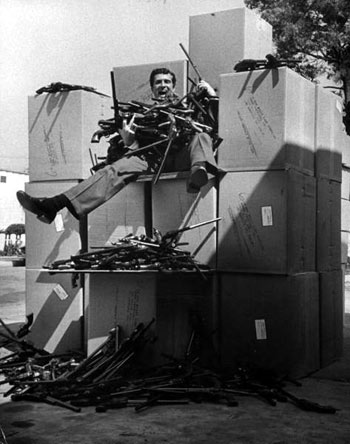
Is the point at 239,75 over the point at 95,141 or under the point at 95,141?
over

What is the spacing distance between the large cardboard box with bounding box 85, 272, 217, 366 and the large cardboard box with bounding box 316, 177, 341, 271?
125 centimetres

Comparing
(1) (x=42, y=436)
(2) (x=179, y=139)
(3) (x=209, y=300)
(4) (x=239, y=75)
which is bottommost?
(1) (x=42, y=436)

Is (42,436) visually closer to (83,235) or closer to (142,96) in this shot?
(83,235)

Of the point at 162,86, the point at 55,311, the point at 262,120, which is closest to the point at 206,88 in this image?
the point at 162,86

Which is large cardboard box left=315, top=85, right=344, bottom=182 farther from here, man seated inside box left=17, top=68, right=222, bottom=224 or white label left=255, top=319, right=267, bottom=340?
white label left=255, top=319, right=267, bottom=340

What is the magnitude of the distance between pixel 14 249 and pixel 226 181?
26.0 metres

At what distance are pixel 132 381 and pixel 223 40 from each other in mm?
3576

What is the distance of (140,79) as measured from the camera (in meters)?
6.97

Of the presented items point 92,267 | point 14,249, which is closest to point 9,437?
point 92,267

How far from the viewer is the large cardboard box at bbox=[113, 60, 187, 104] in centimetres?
674

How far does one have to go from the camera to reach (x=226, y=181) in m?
5.71

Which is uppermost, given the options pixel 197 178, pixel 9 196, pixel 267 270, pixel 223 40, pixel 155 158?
pixel 9 196

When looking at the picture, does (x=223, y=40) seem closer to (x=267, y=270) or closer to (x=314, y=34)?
(x=267, y=270)

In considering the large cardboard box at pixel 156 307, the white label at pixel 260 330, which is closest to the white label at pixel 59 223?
the large cardboard box at pixel 156 307
